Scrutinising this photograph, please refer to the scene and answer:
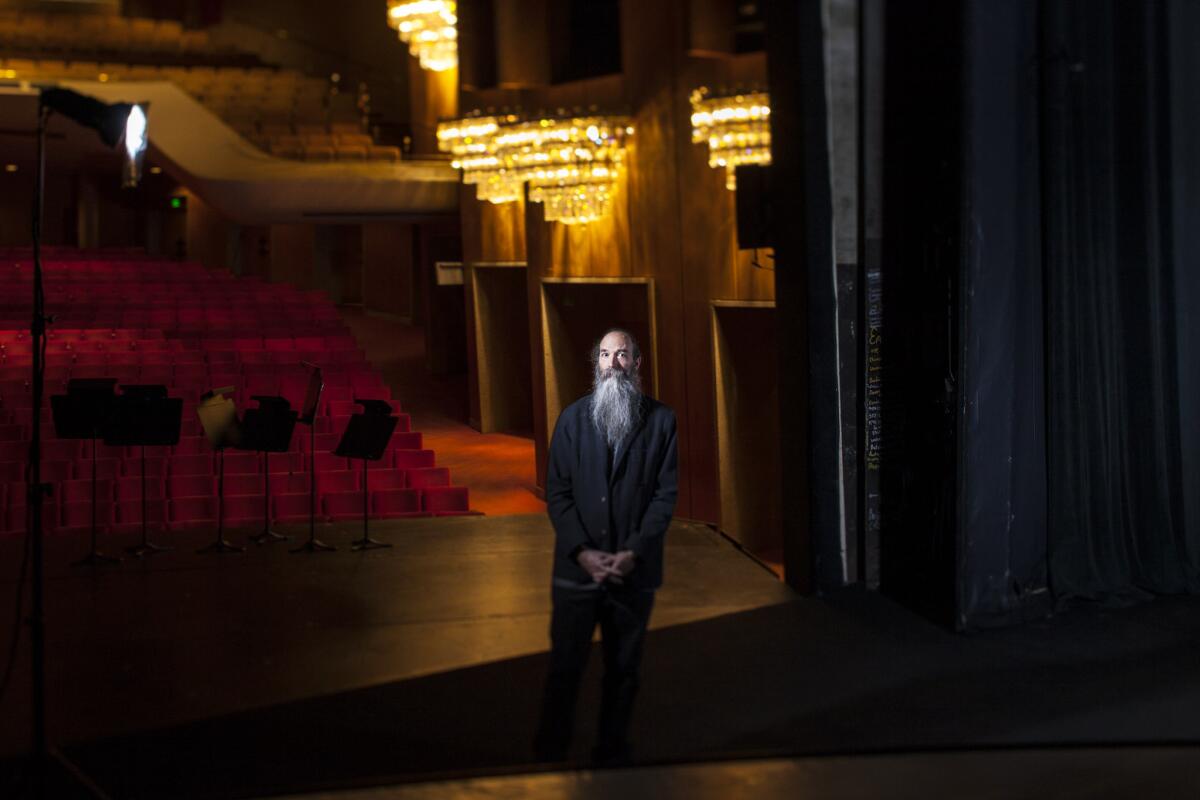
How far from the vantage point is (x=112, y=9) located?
88.6 feet

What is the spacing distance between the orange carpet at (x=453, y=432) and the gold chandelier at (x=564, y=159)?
2.67m

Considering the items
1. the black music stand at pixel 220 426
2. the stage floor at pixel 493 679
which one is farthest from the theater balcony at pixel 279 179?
the stage floor at pixel 493 679

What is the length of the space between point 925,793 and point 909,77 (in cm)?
307

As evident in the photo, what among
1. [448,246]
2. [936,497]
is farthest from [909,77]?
[448,246]

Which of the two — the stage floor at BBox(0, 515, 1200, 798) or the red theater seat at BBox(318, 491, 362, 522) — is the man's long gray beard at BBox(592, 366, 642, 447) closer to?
the stage floor at BBox(0, 515, 1200, 798)

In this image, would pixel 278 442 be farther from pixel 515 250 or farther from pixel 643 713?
pixel 515 250

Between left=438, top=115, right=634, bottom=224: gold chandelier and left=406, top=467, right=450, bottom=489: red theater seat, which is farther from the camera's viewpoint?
left=438, top=115, right=634, bottom=224: gold chandelier

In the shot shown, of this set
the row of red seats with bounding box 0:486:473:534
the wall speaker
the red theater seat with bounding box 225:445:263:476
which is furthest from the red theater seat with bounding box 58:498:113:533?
the wall speaker

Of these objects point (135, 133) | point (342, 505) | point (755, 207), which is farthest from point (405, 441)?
point (135, 133)

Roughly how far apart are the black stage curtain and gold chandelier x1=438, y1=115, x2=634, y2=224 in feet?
17.5

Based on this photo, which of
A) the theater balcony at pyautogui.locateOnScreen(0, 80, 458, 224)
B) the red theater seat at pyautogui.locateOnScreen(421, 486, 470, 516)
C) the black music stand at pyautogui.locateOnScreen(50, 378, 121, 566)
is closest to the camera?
the black music stand at pyautogui.locateOnScreen(50, 378, 121, 566)

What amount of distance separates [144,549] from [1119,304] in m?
5.13

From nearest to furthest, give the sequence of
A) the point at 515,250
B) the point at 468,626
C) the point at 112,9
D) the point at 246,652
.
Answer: the point at 246,652
the point at 468,626
the point at 515,250
the point at 112,9

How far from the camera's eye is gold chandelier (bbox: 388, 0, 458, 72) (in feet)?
49.9
